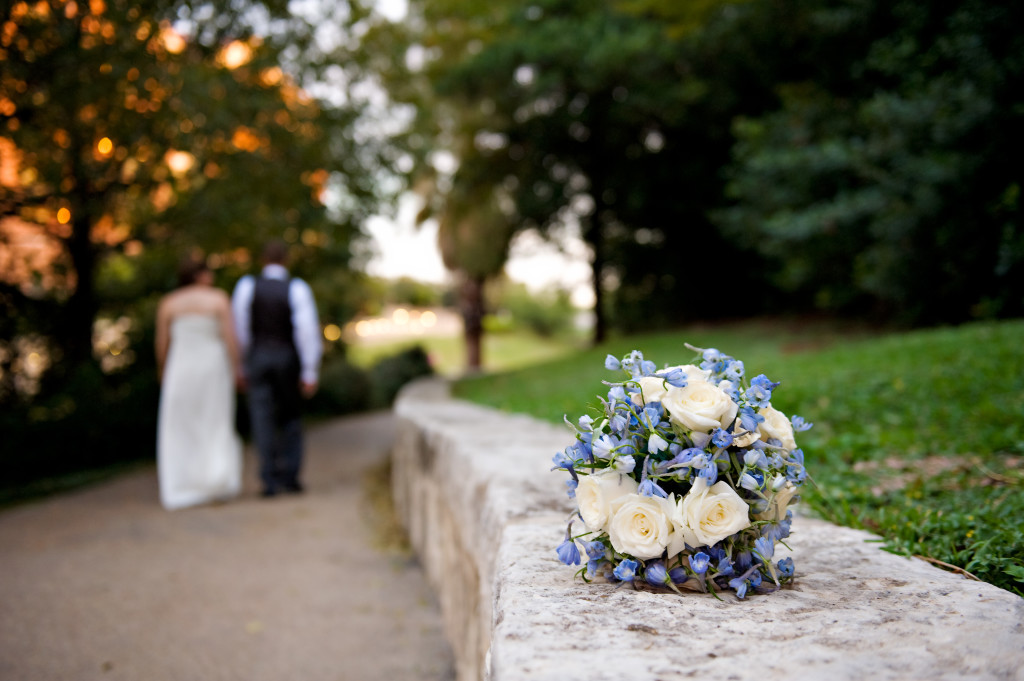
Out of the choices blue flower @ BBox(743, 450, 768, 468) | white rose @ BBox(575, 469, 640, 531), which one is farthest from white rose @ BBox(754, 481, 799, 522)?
white rose @ BBox(575, 469, 640, 531)

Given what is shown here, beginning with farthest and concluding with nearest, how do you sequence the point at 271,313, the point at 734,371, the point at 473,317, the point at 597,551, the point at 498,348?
the point at 498,348 < the point at 473,317 < the point at 271,313 < the point at 734,371 < the point at 597,551

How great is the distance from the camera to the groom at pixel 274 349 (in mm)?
5852

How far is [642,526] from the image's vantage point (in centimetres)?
159

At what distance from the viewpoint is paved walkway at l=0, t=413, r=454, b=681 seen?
3104mm

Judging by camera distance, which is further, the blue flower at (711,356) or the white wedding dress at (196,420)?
the white wedding dress at (196,420)

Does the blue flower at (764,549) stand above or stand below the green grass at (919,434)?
above

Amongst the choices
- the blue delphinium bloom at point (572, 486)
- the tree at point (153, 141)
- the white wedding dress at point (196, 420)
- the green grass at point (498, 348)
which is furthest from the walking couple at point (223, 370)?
the green grass at point (498, 348)

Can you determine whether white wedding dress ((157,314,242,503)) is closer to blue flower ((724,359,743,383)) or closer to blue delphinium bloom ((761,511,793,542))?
blue flower ((724,359,743,383))

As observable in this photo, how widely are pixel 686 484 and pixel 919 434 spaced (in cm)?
326

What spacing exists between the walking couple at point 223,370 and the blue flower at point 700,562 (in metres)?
4.80

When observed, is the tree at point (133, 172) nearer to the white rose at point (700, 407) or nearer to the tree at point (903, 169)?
the white rose at point (700, 407)

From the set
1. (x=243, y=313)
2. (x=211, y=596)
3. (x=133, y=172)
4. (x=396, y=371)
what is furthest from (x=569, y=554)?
(x=396, y=371)

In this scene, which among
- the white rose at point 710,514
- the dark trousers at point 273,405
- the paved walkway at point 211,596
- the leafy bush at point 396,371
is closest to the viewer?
the white rose at point 710,514

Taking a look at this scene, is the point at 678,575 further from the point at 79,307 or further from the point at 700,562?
the point at 79,307
